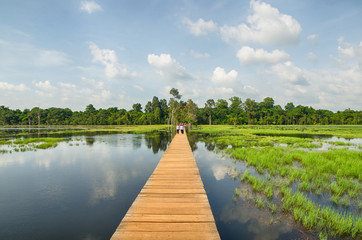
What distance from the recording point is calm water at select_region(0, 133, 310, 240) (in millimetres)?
5590

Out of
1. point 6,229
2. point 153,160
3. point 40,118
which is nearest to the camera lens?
point 6,229

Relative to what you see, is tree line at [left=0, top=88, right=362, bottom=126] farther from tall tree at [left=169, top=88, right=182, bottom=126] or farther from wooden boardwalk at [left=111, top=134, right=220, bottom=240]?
wooden boardwalk at [left=111, top=134, right=220, bottom=240]

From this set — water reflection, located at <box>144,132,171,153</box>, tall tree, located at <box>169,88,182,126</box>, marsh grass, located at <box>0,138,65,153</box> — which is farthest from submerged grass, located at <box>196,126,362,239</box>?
tall tree, located at <box>169,88,182,126</box>

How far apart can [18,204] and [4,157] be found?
1129 centimetres

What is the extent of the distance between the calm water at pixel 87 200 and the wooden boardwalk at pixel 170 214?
1277mm

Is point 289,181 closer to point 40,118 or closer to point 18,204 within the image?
point 18,204

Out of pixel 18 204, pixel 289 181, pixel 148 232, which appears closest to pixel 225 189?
pixel 289 181

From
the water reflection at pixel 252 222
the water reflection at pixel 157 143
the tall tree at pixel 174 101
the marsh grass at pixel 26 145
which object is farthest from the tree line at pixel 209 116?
the water reflection at pixel 252 222

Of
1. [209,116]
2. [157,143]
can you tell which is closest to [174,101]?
[157,143]

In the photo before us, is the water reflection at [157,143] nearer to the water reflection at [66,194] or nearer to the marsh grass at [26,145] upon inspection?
the water reflection at [66,194]

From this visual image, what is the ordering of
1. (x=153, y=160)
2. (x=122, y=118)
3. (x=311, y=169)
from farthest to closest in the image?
(x=122, y=118)
(x=153, y=160)
(x=311, y=169)

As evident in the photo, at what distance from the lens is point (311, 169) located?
10695 millimetres

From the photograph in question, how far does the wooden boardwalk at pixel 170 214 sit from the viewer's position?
4.07 meters

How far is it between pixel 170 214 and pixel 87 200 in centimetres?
470
